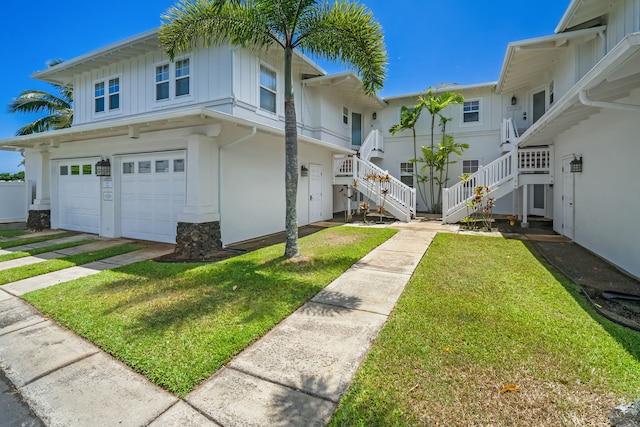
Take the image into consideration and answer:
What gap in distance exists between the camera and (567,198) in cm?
916

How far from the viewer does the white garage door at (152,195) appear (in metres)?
8.34

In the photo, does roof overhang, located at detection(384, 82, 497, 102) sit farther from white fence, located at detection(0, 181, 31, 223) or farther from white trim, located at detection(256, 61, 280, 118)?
white fence, located at detection(0, 181, 31, 223)

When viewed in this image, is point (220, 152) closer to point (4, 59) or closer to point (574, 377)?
point (574, 377)

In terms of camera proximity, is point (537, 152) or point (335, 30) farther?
point (537, 152)

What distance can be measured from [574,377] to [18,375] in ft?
16.0

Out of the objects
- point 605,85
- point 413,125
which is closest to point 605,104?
point 605,85

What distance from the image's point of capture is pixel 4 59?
18.0 meters

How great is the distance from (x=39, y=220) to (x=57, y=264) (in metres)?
6.62

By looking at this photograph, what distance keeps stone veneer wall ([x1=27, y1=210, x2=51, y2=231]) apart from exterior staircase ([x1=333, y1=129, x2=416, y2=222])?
11.1 m

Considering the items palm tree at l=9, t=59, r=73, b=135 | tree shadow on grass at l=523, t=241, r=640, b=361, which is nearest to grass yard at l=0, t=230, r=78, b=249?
tree shadow on grass at l=523, t=241, r=640, b=361

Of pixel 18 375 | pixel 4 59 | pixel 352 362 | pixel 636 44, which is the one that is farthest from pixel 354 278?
pixel 4 59

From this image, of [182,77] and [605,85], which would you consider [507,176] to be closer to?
[605,85]

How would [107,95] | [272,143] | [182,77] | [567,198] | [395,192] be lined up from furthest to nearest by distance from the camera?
[395,192], [107,95], [182,77], [272,143], [567,198]

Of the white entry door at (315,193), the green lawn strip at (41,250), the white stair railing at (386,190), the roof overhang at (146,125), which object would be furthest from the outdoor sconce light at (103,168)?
the white stair railing at (386,190)
